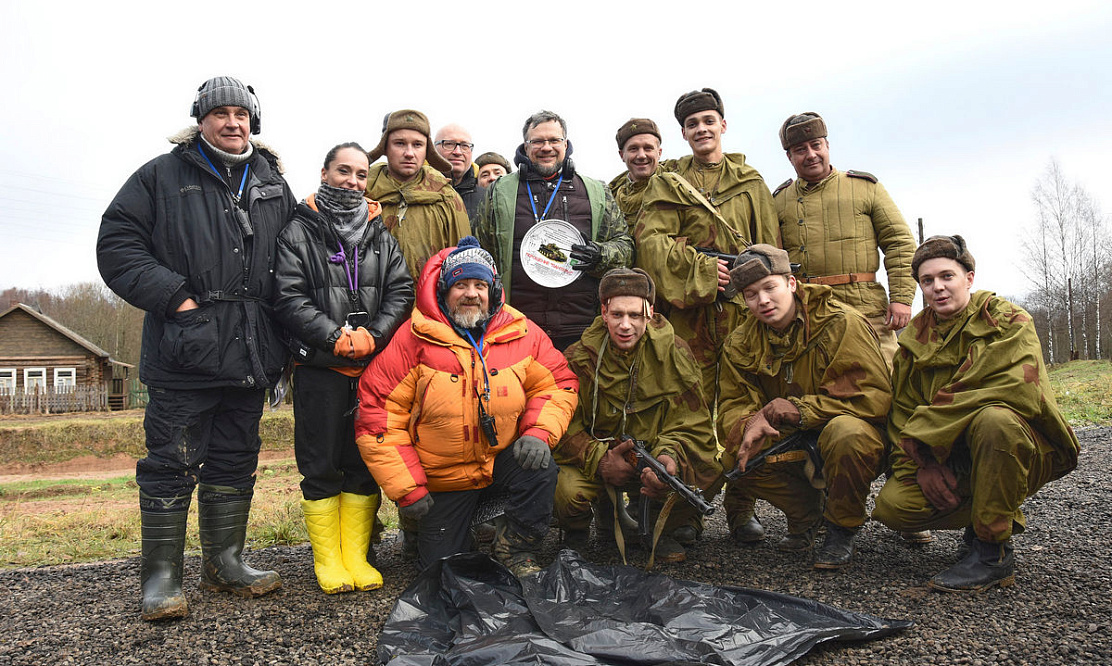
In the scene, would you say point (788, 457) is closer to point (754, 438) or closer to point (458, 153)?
point (754, 438)

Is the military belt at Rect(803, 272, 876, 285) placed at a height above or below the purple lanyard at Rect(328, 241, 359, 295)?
below

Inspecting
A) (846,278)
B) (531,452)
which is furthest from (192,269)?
(846,278)

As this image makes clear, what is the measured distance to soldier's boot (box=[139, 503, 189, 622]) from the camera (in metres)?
3.56

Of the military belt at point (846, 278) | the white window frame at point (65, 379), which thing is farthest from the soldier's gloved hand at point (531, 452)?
the white window frame at point (65, 379)

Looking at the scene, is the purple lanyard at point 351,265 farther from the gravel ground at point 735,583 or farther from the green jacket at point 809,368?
the green jacket at point 809,368

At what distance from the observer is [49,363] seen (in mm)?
32125

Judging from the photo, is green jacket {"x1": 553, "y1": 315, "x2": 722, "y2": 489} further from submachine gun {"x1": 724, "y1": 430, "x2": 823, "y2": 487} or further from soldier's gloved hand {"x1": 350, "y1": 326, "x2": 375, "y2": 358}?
soldier's gloved hand {"x1": 350, "y1": 326, "x2": 375, "y2": 358}

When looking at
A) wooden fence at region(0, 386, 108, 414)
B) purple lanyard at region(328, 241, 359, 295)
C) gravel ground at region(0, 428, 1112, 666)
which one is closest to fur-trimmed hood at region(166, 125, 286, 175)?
purple lanyard at region(328, 241, 359, 295)

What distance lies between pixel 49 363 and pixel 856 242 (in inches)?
1444

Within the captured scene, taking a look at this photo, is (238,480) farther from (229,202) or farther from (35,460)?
(35,460)

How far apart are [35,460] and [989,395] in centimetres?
2670

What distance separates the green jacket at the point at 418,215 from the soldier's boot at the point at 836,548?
2978 millimetres

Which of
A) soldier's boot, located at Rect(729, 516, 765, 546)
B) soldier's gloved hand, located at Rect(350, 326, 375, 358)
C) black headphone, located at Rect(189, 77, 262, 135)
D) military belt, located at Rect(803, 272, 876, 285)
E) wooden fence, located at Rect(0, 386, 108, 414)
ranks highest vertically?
black headphone, located at Rect(189, 77, 262, 135)

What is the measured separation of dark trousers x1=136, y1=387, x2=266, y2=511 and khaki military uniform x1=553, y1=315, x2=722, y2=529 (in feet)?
6.04
